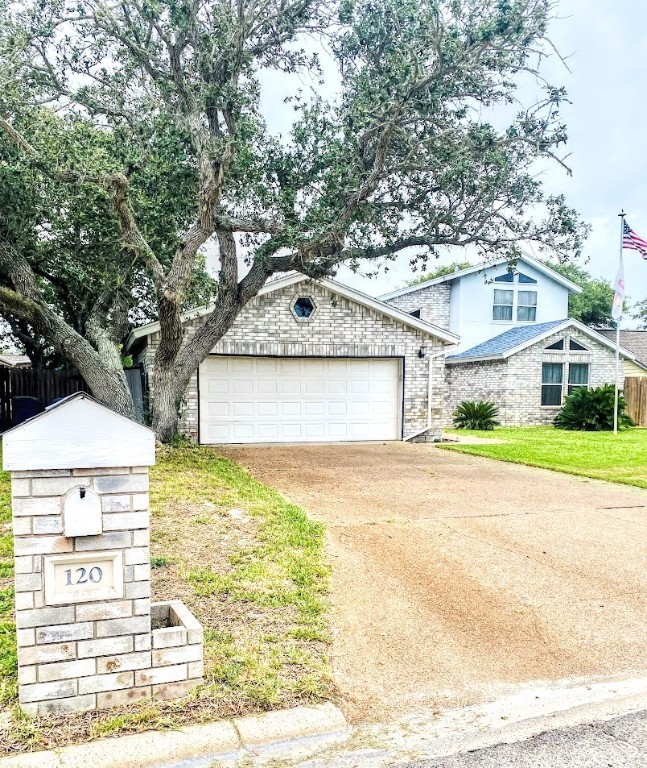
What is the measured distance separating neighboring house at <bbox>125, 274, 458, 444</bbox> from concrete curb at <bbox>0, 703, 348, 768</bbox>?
34.9 feet

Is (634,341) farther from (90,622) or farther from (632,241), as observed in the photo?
(90,622)

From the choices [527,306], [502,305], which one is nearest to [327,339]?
[502,305]

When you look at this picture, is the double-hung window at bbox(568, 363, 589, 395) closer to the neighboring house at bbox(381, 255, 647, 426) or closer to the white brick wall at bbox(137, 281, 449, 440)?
the neighboring house at bbox(381, 255, 647, 426)

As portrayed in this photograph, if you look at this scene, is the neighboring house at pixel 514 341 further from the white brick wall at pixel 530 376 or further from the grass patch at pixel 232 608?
the grass patch at pixel 232 608

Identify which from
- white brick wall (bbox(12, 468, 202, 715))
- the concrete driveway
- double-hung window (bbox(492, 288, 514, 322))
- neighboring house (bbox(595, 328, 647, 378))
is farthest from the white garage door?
neighboring house (bbox(595, 328, 647, 378))

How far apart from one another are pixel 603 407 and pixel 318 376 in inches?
360

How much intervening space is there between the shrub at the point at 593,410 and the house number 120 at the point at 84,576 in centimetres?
1751

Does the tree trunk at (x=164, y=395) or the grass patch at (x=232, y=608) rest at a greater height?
the tree trunk at (x=164, y=395)

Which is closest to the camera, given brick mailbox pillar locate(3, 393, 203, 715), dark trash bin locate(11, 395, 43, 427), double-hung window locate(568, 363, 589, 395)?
brick mailbox pillar locate(3, 393, 203, 715)

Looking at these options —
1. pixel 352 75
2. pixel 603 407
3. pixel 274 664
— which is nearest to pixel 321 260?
pixel 352 75

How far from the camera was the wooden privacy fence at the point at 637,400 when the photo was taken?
1939cm

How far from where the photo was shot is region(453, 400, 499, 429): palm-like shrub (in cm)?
1853

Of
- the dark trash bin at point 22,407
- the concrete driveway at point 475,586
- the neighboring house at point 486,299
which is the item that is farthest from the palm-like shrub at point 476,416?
the dark trash bin at point 22,407

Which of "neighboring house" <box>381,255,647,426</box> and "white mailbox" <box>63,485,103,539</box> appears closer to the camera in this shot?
"white mailbox" <box>63,485,103,539</box>
